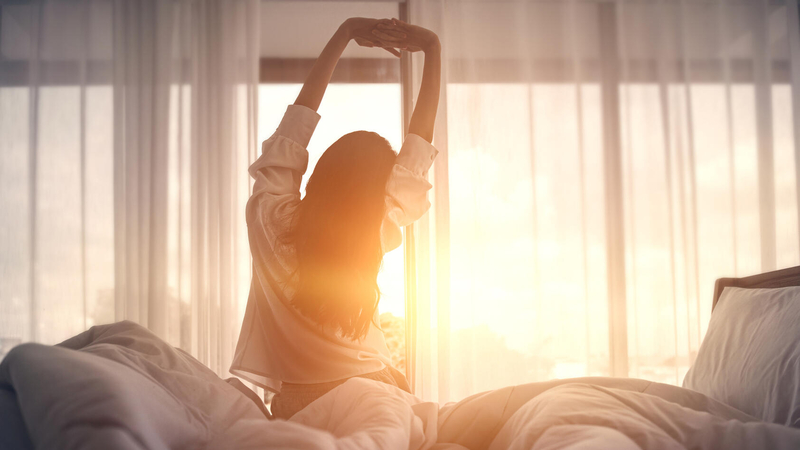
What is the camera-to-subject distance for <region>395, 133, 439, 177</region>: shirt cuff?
1.16 meters

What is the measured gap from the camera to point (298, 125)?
3.77 feet

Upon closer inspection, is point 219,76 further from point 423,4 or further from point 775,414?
point 775,414

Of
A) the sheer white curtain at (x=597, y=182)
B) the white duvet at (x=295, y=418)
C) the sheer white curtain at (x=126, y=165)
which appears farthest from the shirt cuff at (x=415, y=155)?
the sheer white curtain at (x=126, y=165)

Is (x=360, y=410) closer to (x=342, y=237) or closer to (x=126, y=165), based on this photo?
(x=342, y=237)

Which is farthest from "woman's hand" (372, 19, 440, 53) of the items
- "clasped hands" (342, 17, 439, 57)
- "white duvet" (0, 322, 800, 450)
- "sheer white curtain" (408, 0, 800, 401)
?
"sheer white curtain" (408, 0, 800, 401)

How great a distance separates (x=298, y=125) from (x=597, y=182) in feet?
6.57

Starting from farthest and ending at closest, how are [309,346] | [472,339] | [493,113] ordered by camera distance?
[493,113], [472,339], [309,346]

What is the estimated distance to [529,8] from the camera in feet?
8.79

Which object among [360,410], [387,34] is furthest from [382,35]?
[360,410]

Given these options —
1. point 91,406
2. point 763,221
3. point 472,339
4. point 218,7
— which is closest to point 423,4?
point 218,7

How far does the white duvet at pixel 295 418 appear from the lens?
1.56 ft

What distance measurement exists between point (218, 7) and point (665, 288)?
113 inches

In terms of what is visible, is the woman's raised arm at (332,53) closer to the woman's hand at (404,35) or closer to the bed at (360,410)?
the woman's hand at (404,35)

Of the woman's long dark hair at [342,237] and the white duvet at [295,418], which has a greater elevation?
the woman's long dark hair at [342,237]
